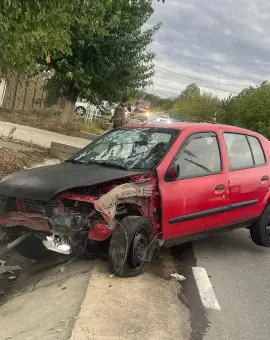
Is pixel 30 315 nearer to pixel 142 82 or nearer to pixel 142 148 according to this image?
pixel 142 148

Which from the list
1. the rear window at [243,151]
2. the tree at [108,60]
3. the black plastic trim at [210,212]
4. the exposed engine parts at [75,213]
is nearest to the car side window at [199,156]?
the rear window at [243,151]

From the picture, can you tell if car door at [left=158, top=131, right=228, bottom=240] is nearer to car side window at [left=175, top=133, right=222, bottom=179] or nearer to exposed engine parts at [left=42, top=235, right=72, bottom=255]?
car side window at [left=175, top=133, right=222, bottom=179]

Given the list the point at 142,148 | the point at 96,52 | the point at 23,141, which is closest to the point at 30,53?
the point at 142,148

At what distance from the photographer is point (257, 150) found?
22.6 feet

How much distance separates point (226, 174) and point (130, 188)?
167 cm

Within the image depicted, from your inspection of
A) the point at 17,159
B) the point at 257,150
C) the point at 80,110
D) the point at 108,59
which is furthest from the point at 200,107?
the point at 257,150

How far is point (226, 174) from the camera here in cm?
604

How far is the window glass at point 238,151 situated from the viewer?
20.6 feet

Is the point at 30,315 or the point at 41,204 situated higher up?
the point at 41,204

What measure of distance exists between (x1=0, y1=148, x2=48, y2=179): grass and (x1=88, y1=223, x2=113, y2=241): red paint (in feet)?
13.8

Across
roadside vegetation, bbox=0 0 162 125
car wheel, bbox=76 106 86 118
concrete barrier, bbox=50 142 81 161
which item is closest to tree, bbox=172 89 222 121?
car wheel, bbox=76 106 86 118

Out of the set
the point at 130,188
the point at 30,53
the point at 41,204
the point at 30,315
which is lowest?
the point at 30,315

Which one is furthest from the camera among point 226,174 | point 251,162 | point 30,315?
point 251,162

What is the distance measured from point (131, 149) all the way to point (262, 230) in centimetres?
236
